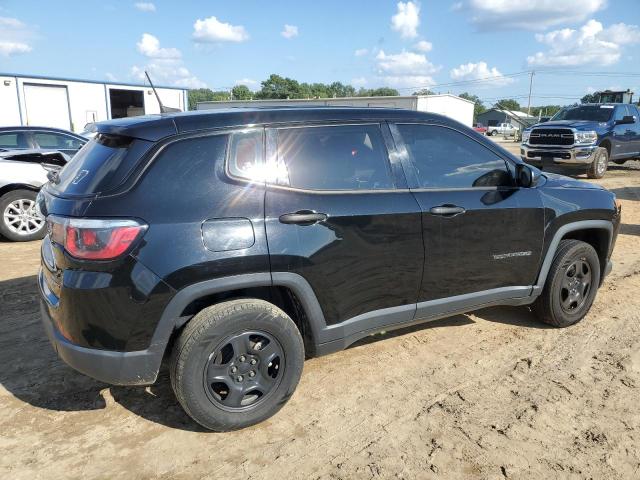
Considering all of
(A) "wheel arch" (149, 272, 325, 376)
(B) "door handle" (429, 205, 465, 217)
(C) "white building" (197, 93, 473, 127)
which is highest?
(C) "white building" (197, 93, 473, 127)

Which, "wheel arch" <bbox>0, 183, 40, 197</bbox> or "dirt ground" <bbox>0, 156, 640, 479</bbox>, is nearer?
"dirt ground" <bbox>0, 156, 640, 479</bbox>

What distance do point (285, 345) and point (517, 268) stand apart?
1961 millimetres

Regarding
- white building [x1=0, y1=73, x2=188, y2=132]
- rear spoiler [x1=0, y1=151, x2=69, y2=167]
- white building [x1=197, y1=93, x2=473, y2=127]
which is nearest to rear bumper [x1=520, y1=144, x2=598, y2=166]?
rear spoiler [x1=0, y1=151, x2=69, y2=167]

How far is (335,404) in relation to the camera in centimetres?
308

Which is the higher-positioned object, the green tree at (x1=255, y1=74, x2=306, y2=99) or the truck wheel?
the green tree at (x1=255, y1=74, x2=306, y2=99)

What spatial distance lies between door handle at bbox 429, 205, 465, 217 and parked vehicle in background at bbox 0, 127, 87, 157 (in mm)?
6424

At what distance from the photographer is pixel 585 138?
1319cm

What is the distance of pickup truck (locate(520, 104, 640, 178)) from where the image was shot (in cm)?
1317

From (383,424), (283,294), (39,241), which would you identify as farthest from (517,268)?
(39,241)

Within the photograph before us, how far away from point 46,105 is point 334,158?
30.3m

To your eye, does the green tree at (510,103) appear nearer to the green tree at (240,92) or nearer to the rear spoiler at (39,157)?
the green tree at (240,92)

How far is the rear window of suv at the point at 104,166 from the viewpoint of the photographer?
2494 millimetres

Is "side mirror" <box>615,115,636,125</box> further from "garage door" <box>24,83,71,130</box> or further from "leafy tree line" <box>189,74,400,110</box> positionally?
"leafy tree line" <box>189,74,400,110</box>

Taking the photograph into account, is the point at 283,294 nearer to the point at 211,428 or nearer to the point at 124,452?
the point at 211,428
